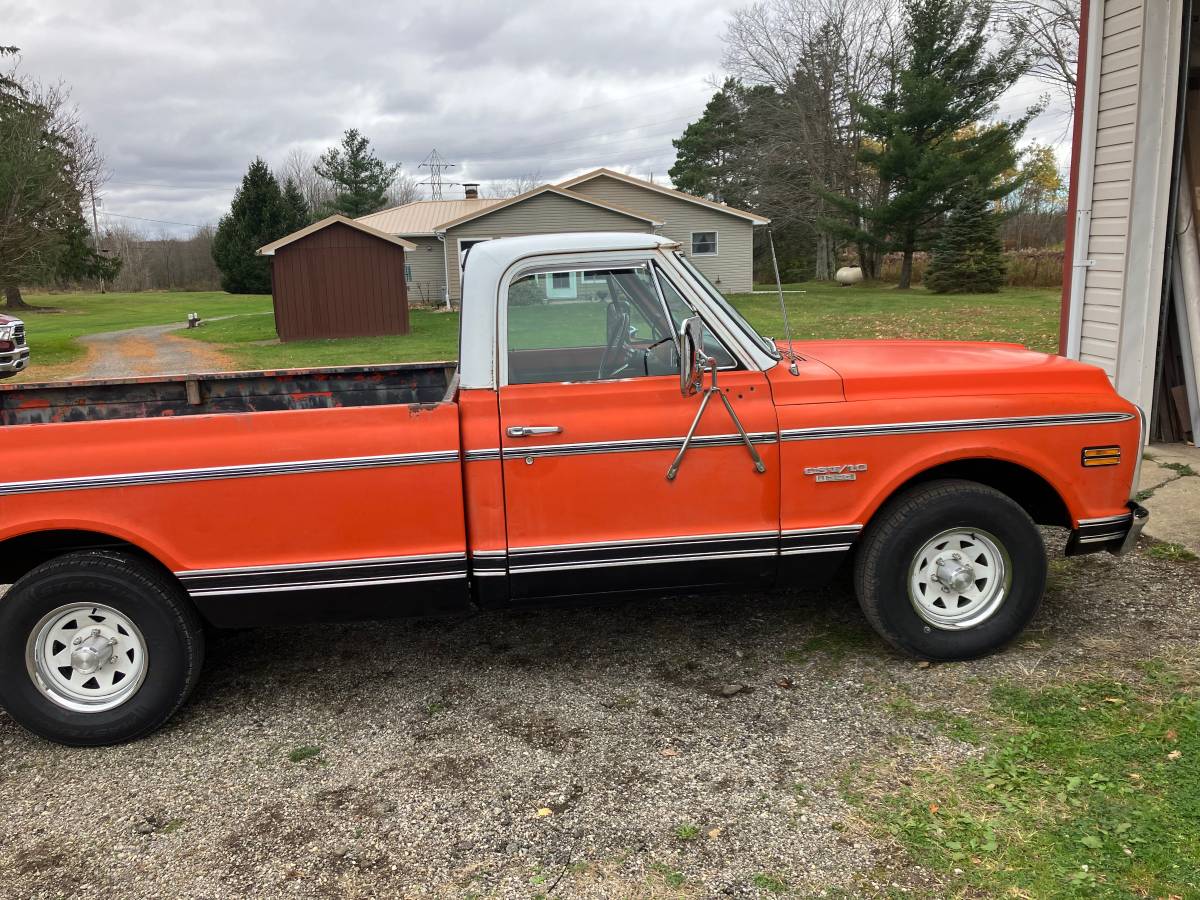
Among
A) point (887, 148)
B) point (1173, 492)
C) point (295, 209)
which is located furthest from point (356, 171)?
point (1173, 492)

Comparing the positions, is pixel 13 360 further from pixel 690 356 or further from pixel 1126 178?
pixel 1126 178

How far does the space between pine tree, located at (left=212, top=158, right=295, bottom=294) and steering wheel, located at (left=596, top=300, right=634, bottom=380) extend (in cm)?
4573

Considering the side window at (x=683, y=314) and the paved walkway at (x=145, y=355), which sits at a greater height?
the side window at (x=683, y=314)

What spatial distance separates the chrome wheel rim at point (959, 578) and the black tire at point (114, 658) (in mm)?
3131

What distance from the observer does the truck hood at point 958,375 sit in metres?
3.97

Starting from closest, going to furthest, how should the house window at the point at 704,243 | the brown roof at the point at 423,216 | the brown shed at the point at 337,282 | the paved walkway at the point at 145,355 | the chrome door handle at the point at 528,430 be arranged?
the chrome door handle at the point at 528,430 → the paved walkway at the point at 145,355 → the brown shed at the point at 337,282 → the house window at the point at 704,243 → the brown roof at the point at 423,216

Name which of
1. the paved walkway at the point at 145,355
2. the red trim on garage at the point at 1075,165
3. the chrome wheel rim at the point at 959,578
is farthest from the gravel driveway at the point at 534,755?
the paved walkway at the point at 145,355

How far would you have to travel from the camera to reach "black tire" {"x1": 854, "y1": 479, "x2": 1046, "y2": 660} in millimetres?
3930

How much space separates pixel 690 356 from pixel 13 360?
55.0 ft

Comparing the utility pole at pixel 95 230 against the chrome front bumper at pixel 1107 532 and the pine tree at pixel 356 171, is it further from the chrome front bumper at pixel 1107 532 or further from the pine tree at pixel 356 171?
the chrome front bumper at pixel 1107 532

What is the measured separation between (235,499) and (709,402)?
1.99 m

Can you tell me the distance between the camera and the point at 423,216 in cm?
3722

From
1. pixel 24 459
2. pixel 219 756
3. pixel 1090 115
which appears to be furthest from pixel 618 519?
pixel 1090 115

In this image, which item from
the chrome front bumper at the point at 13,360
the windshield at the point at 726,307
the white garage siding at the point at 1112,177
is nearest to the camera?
the windshield at the point at 726,307
